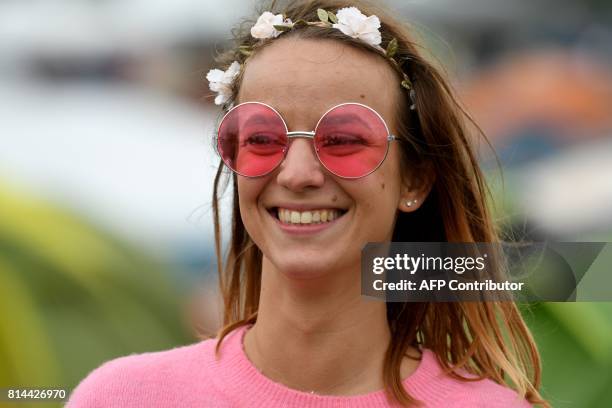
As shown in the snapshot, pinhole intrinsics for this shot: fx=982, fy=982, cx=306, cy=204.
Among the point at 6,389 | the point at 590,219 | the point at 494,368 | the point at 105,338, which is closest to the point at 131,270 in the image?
the point at 105,338

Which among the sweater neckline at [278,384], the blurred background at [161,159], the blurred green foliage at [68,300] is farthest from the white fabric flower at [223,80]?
the blurred green foliage at [68,300]

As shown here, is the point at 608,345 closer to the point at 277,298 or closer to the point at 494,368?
the point at 494,368

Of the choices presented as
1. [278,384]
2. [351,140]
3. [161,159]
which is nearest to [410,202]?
[351,140]

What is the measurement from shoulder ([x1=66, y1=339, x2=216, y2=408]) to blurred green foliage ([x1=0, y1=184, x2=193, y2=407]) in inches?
63.5

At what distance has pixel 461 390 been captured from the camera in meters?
2.30

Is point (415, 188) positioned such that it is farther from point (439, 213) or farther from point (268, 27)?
point (268, 27)

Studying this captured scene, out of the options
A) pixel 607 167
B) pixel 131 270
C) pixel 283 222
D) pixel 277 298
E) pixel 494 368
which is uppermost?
pixel 283 222

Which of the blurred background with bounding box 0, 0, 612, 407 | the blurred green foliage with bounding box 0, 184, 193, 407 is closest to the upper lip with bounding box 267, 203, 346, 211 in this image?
the blurred background with bounding box 0, 0, 612, 407

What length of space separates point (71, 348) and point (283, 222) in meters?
2.23

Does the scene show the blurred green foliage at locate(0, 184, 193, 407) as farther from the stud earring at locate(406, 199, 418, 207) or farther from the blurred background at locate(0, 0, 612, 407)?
the stud earring at locate(406, 199, 418, 207)

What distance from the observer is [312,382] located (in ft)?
7.32

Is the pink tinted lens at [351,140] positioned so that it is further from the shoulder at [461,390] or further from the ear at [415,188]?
the shoulder at [461,390]

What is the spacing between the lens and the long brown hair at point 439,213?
237 cm

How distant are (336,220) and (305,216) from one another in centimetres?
7
